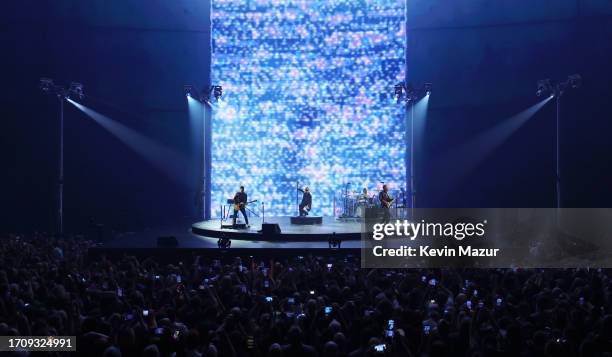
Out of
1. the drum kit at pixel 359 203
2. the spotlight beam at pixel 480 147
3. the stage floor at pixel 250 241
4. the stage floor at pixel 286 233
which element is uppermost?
the spotlight beam at pixel 480 147

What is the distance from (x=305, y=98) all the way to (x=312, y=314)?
12875 millimetres

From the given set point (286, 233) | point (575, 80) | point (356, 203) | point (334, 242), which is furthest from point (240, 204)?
point (575, 80)

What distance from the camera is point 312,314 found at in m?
4.61

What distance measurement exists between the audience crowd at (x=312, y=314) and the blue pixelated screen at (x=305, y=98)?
10.1 metres

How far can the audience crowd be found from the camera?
3.66 m

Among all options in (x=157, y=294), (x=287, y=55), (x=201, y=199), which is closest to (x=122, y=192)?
(x=201, y=199)

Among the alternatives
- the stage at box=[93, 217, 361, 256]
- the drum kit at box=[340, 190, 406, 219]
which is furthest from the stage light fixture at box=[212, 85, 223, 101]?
the drum kit at box=[340, 190, 406, 219]

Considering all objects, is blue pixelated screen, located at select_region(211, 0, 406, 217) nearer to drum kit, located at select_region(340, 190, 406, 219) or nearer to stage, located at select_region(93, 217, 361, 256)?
drum kit, located at select_region(340, 190, 406, 219)

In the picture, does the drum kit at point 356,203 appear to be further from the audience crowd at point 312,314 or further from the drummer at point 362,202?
the audience crowd at point 312,314

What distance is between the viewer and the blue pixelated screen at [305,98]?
1672cm

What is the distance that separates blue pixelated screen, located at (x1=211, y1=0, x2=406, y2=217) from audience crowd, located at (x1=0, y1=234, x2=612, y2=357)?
10140mm

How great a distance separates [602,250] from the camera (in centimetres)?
1085

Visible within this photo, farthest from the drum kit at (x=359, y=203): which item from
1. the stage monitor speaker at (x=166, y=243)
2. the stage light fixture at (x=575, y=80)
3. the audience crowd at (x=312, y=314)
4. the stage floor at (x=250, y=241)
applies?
the audience crowd at (x=312, y=314)

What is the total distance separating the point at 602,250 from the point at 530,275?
17.9 ft
